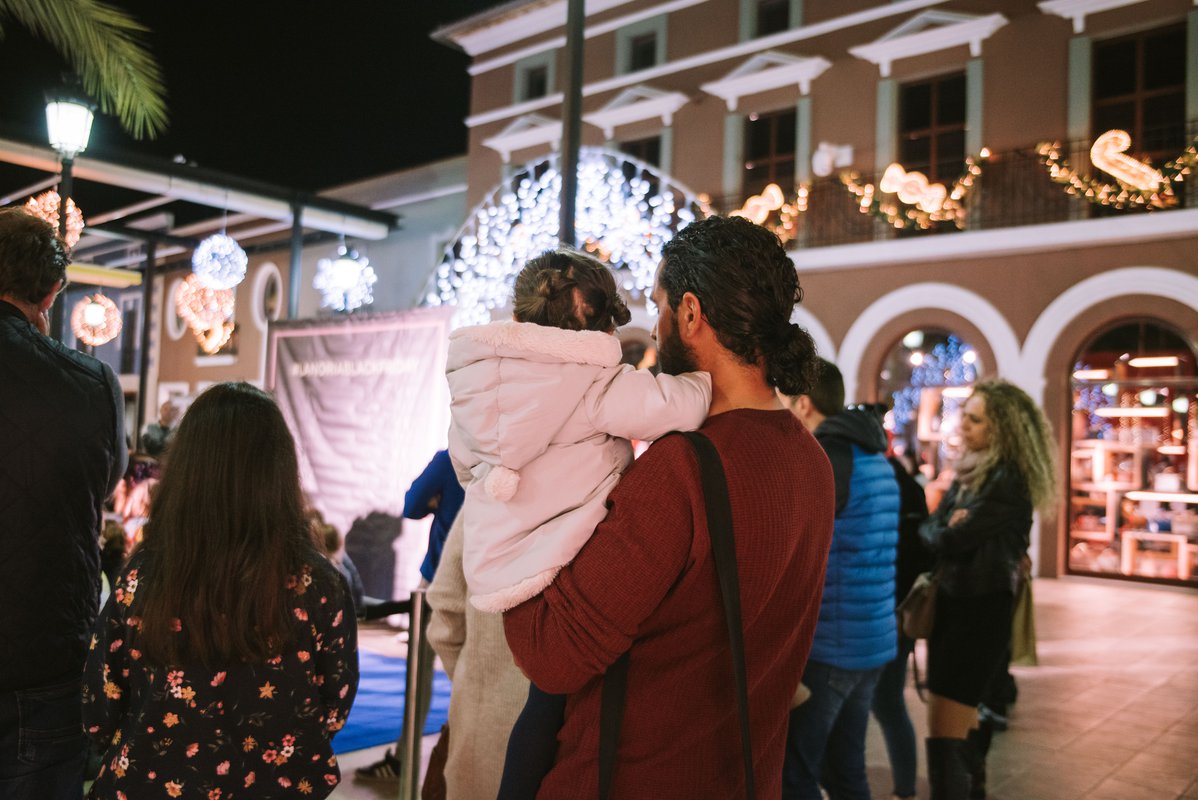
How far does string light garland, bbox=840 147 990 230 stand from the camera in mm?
13812

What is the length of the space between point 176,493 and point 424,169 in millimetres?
19495

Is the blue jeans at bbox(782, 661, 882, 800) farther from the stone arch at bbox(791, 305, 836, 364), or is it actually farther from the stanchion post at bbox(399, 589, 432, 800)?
the stone arch at bbox(791, 305, 836, 364)

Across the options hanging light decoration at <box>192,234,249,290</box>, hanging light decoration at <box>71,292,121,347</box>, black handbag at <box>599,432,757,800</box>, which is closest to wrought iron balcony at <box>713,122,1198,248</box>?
hanging light decoration at <box>192,234,249,290</box>

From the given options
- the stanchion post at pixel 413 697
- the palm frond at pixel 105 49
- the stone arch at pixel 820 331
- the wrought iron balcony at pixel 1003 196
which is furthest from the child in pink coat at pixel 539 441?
the stone arch at pixel 820 331

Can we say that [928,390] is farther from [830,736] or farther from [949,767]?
[830,736]

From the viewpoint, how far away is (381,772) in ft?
15.1

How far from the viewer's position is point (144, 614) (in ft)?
6.36

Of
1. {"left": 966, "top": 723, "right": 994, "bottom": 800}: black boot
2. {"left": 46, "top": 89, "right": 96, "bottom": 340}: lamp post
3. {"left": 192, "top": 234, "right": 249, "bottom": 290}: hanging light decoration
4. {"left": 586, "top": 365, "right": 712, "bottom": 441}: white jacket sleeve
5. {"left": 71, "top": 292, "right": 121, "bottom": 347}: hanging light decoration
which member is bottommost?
{"left": 966, "top": 723, "right": 994, "bottom": 800}: black boot

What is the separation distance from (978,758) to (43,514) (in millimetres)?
3853

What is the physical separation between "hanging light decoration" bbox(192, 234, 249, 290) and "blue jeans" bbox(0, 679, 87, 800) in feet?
30.0

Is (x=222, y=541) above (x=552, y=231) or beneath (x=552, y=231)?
beneath

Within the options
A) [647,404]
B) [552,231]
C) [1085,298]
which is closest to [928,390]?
[1085,298]

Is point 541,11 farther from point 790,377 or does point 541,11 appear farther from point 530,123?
point 790,377

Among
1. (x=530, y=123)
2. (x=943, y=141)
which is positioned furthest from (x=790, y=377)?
(x=530, y=123)
